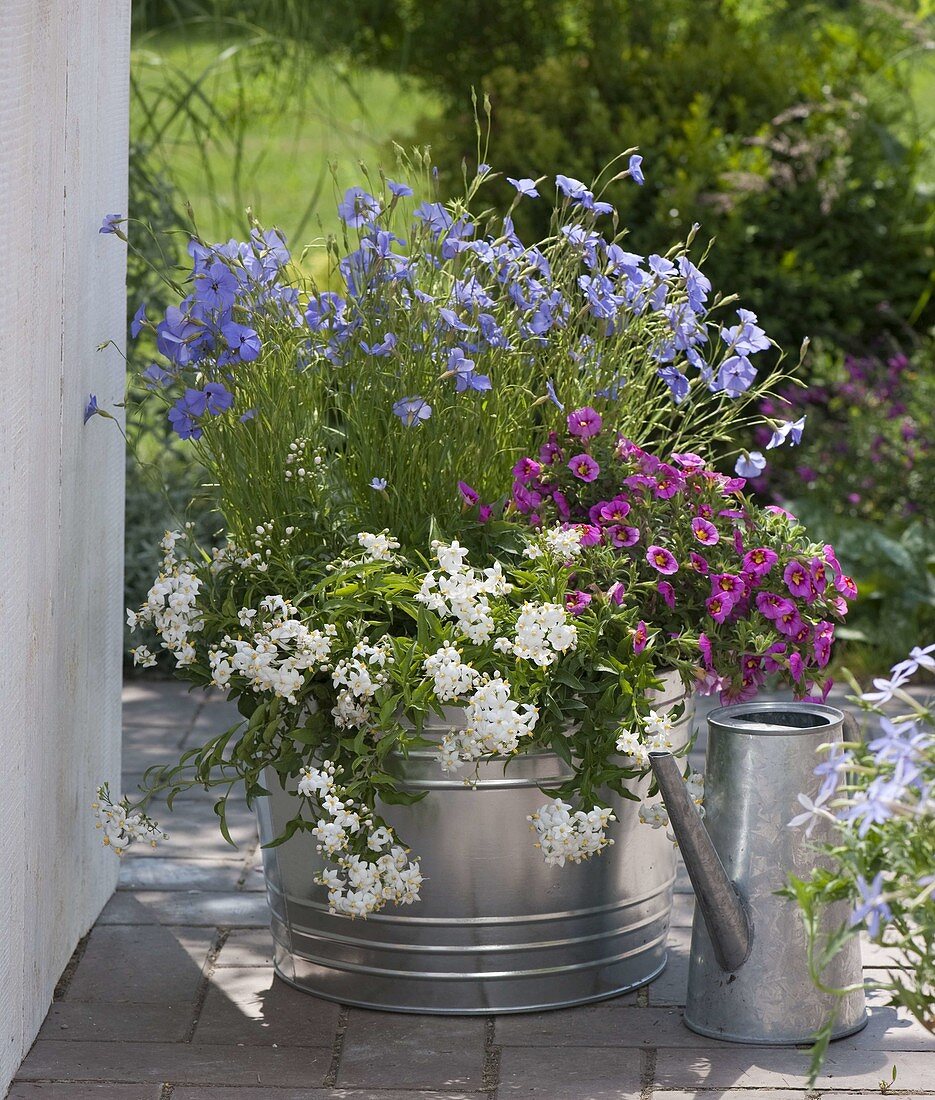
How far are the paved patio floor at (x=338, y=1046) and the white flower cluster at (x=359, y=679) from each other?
21.0 inches

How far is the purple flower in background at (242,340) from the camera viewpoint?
8.03 ft

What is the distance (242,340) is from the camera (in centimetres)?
246

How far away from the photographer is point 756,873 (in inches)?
92.6

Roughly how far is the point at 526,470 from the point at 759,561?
1.34 feet

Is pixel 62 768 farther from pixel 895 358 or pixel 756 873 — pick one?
pixel 895 358

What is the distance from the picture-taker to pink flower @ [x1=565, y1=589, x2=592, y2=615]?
2.37 m

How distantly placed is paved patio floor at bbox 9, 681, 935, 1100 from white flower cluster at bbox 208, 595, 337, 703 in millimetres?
→ 571

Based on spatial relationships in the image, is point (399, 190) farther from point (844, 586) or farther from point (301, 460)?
point (844, 586)

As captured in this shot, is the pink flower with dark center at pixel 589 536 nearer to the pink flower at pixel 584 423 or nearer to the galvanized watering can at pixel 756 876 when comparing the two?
the pink flower at pixel 584 423

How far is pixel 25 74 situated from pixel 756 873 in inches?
61.9

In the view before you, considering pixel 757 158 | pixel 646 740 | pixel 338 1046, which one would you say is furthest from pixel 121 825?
pixel 757 158

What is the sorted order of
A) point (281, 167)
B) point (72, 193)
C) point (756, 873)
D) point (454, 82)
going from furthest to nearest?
1. point (281, 167)
2. point (454, 82)
3. point (72, 193)
4. point (756, 873)

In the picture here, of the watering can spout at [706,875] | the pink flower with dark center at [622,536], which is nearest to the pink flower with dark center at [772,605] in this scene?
the pink flower with dark center at [622,536]

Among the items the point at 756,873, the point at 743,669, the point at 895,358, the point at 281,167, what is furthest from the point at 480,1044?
the point at 281,167
